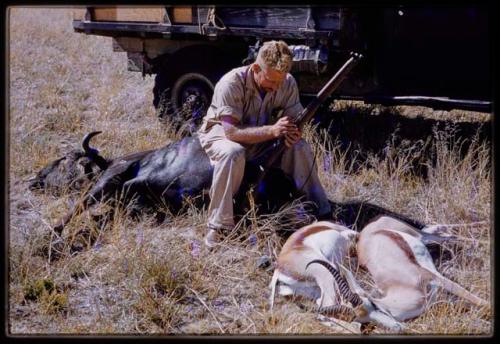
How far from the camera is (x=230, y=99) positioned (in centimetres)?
592

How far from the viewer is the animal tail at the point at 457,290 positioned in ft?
15.4

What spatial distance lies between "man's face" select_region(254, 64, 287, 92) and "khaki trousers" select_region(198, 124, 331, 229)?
→ 426 mm

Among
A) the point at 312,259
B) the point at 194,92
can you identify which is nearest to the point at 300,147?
the point at 312,259

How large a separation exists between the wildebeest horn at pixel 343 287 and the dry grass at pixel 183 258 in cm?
20

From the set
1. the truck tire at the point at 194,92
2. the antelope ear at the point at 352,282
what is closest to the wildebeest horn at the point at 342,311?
the antelope ear at the point at 352,282

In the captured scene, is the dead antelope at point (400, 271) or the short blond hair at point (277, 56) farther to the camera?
the short blond hair at point (277, 56)

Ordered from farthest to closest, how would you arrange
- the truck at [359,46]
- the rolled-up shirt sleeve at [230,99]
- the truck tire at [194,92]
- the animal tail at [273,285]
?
the truck tire at [194,92]
the truck at [359,46]
the rolled-up shirt sleeve at [230,99]
the animal tail at [273,285]

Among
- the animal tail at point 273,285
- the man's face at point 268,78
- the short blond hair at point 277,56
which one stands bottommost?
the animal tail at point 273,285

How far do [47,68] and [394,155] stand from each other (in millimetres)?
6932

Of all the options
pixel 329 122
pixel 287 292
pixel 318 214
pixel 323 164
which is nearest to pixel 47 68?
pixel 329 122

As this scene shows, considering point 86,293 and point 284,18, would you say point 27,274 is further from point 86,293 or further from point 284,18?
point 284,18

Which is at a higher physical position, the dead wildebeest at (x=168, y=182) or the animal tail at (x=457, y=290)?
the dead wildebeest at (x=168, y=182)

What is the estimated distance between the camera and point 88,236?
235 inches

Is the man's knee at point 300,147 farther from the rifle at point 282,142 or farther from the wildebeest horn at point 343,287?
the wildebeest horn at point 343,287
